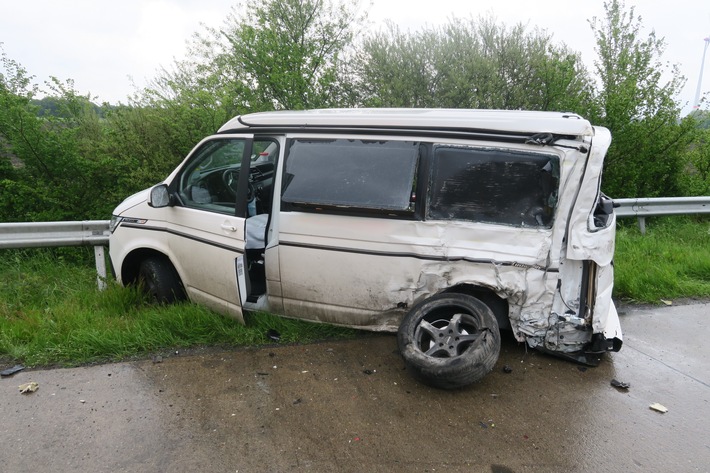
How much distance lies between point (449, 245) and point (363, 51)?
800 cm

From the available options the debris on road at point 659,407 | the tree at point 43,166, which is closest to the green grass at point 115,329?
the debris on road at point 659,407

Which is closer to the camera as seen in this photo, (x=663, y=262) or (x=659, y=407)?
(x=659, y=407)

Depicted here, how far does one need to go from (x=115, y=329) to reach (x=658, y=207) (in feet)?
24.2

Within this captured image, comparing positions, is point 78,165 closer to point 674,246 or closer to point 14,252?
point 14,252

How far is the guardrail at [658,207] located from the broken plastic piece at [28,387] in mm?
7200

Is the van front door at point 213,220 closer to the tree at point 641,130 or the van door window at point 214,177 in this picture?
the van door window at point 214,177

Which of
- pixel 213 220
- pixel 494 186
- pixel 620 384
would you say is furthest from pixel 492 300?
pixel 213 220

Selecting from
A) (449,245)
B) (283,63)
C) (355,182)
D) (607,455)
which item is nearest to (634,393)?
(607,455)

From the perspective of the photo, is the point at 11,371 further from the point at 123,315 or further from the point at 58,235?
the point at 58,235

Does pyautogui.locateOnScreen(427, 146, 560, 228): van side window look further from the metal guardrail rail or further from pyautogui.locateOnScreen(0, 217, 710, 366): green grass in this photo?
the metal guardrail rail

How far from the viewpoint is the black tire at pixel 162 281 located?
476 centimetres

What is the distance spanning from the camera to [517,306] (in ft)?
12.4

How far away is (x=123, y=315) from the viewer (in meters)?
4.64

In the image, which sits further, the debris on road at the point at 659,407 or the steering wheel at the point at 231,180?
the steering wheel at the point at 231,180
